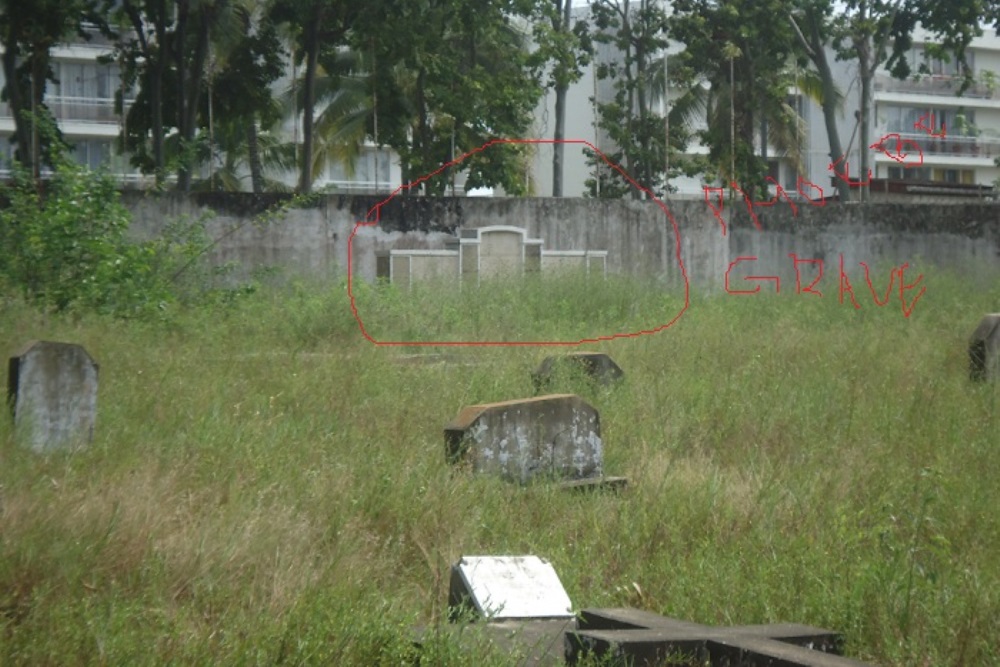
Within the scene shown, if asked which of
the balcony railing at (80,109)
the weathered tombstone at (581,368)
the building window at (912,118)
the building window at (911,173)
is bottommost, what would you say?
the weathered tombstone at (581,368)

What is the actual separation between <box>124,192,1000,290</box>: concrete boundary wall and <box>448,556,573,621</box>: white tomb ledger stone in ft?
37.1

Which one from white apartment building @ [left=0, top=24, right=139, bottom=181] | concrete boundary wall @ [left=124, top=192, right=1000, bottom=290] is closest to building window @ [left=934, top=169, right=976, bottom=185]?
concrete boundary wall @ [left=124, top=192, right=1000, bottom=290]

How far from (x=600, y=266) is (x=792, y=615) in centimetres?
1333

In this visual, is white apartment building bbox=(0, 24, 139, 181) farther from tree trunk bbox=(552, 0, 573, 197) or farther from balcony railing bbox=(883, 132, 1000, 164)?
balcony railing bbox=(883, 132, 1000, 164)

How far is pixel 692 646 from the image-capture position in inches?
168

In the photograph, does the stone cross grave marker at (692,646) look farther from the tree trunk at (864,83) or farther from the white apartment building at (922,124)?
the white apartment building at (922,124)

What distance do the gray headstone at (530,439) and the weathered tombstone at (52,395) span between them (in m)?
1.88

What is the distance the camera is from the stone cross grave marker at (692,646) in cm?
414

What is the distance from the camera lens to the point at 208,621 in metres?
4.51

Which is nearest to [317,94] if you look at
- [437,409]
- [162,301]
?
[162,301]

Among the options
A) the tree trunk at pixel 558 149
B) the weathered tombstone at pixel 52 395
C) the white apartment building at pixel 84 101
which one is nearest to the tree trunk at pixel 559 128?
the tree trunk at pixel 558 149

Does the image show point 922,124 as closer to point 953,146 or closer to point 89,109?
point 953,146

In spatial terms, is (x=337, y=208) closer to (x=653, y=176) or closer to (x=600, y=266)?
(x=600, y=266)

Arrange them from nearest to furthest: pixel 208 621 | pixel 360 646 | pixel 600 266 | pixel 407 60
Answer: pixel 360 646
pixel 208 621
pixel 600 266
pixel 407 60
